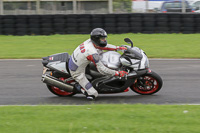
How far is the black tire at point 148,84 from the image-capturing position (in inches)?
290

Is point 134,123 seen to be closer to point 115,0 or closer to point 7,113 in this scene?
point 7,113

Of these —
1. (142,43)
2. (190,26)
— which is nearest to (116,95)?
(142,43)

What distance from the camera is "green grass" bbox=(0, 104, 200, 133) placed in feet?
16.2

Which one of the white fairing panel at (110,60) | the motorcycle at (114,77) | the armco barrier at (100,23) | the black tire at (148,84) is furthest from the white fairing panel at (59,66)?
the armco barrier at (100,23)

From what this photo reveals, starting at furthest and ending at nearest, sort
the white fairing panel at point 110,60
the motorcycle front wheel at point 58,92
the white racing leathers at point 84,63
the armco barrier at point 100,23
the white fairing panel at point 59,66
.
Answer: the armco barrier at point 100,23, the motorcycle front wheel at point 58,92, the white fairing panel at point 59,66, the white fairing panel at point 110,60, the white racing leathers at point 84,63

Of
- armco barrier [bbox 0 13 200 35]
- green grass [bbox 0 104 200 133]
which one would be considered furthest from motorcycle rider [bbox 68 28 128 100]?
armco barrier [bbox 0 13 200 35]

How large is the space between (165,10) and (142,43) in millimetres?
2983

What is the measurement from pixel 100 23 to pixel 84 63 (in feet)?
31.8

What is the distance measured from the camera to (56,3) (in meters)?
18.2

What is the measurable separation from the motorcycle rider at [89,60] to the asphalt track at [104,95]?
32 centimetres

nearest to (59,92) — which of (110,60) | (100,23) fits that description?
(110,60)

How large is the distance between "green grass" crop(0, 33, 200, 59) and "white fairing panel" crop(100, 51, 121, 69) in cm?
569

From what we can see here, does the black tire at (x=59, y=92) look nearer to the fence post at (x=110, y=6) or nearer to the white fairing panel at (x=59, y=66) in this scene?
the white fairing panel at (x=59, y=66)

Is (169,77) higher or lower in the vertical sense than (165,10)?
lower
